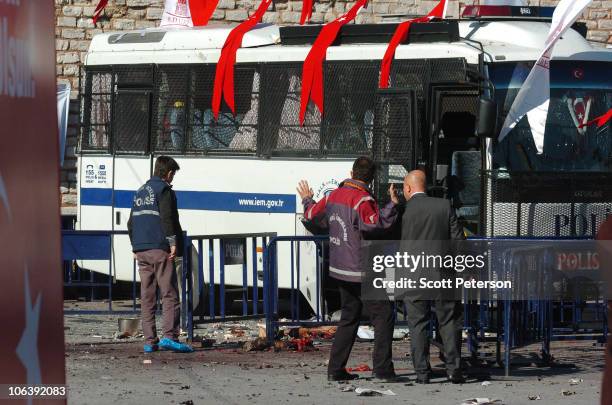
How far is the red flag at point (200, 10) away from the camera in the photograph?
58.0ft

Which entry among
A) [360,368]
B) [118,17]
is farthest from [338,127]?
[118,17]

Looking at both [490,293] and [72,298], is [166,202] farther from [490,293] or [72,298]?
[72,298]

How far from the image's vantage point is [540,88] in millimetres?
13547

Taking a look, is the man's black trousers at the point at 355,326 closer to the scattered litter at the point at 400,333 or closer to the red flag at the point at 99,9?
the scattered litter at the point at 400,333

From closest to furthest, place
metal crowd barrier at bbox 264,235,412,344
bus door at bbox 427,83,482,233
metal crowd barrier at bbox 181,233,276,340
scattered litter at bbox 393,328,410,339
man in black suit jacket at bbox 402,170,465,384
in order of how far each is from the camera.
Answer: man in black suit jacket at bbox 402,170,465,384 < metal crowd barrier at bbox 264,235,412,344 < metal crowd barrier at bbox 181,233,276,340 < scattered litter at bbox 393,328,410,339 < bus door at bbox 427,83,482,233

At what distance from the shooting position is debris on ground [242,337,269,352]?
38.7 ft

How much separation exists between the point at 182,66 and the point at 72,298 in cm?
325

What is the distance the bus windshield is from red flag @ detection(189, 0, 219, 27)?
5.07 metres

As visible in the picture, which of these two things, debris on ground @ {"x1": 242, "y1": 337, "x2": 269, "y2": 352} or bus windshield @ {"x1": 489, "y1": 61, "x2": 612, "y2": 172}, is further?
bus windshield @ {"x1": 489, "y1": 61, "x2": 612, "y2": 172}

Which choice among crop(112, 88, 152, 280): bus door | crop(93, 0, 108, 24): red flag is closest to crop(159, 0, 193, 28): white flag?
crop(112, 88, 152, 280): bus door

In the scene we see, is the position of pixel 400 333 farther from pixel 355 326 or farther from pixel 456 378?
pixel 355 326

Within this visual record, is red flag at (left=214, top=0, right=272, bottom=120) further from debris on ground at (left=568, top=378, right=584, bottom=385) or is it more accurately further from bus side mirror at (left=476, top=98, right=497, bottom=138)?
debris on ground at (left=568, top=378, right=584, bottom=385)

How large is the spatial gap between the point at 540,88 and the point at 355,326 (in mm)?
4848

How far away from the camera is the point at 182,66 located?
16.3 meters
